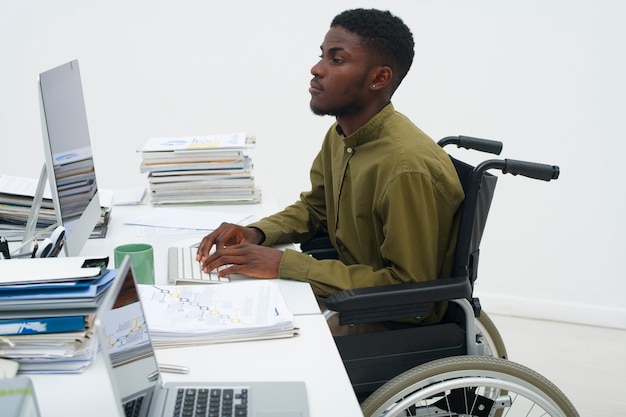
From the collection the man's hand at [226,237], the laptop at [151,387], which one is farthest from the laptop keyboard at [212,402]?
the man's hand at [226,237]

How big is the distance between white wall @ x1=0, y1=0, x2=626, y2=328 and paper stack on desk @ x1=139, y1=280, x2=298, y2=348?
1774 millimetres

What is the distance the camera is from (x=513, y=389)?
1208 mm

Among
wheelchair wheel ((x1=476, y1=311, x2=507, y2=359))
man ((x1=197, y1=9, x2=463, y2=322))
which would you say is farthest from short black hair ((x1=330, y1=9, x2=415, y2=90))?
wheelchair wheel ((x1=476, y1=311, x2=507, y2=359))

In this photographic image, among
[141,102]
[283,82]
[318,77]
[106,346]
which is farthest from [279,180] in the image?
[106,346]

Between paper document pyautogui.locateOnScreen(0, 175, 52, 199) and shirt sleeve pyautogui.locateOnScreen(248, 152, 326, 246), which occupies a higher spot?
paper document pyautogui.locateOnScreen(0, 175, 52, 199)

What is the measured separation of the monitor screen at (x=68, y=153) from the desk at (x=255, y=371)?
0.43 metres

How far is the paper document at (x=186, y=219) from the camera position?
1.84 meters

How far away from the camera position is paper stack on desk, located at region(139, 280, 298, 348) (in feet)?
3.58

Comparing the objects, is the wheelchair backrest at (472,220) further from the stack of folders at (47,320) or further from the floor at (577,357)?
the floor at (577,357)

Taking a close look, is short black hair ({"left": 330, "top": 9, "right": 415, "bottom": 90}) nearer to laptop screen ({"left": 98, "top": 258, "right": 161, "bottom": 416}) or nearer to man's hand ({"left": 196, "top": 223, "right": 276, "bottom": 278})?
man's hand ({"left": 196, "top": 223, "right": 276, "bottom": 278})

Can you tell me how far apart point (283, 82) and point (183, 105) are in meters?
0.49

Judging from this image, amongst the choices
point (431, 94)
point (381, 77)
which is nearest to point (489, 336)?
point (381, 77)

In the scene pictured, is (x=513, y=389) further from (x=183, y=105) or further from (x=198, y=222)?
(x=183, y=105)

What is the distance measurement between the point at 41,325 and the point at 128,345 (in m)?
0.24
